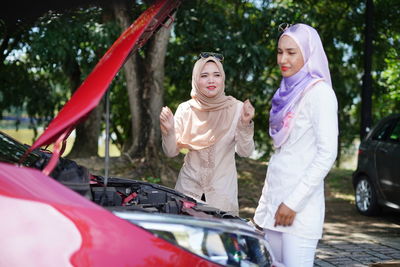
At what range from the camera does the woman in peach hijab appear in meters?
4.04

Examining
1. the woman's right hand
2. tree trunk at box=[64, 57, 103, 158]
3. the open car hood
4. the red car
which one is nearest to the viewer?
the red car

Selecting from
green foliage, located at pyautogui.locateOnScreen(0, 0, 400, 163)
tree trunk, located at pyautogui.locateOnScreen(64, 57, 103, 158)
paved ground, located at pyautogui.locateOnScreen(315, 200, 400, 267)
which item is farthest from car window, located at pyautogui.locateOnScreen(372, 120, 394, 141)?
tree trunk, located at pyautogui.locateOnScreen(64, 57, 103, 158)

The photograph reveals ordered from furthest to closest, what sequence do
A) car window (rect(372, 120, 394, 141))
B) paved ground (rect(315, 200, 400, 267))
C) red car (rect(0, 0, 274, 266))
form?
car window (rect(372, 120, 394, 141)), paved ground (rect(315, 200, 400, 267)), red car (rect(0, 0, 274, 266))

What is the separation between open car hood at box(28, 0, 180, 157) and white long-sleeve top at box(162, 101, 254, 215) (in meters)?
1.30

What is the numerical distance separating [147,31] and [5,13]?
2.95m

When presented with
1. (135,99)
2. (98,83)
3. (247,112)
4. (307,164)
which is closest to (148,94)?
(135,99)

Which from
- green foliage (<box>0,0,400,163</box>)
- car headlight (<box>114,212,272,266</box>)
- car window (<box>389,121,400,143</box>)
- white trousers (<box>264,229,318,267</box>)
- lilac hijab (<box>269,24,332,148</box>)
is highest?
green foliage (<box>0,0,400,163</box>)

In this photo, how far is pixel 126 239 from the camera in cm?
243

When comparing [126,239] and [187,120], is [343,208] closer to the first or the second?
[187,120]

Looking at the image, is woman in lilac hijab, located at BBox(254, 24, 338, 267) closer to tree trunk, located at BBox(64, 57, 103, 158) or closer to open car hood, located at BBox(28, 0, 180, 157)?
open car hood, located at BBox(28, 0, 180, 157)

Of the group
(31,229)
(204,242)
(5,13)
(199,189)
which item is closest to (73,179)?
(31,229)

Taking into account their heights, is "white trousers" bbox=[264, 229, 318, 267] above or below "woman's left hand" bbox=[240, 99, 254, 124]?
below

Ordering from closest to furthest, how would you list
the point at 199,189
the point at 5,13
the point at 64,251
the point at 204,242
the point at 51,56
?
the point at 64,251 → the point at 204,242 → the point at 199,189 → the point at 5,13 → the point at 51,56

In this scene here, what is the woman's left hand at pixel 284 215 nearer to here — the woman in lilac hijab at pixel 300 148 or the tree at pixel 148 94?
the woman in lilac hijab at pixel 300 148
